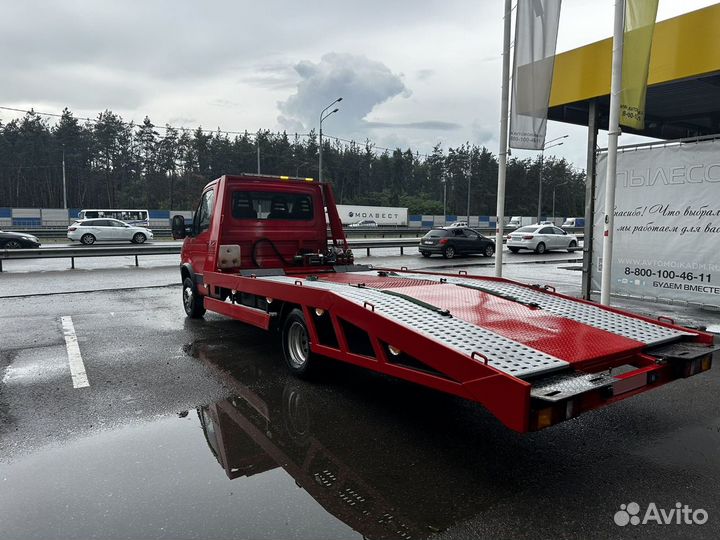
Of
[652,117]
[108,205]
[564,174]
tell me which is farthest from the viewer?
[564,174]

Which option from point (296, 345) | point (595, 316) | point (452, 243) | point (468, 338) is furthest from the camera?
point (452, 243)

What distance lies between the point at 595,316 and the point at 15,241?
1047 inches

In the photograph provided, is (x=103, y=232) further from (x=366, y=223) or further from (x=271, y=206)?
(x=366, y=223)

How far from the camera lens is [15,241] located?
24.1m

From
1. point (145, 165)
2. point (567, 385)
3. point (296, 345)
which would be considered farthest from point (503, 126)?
point (145, 165)

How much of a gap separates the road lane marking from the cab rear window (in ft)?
9.11

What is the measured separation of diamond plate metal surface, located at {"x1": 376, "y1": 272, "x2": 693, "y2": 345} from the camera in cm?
427

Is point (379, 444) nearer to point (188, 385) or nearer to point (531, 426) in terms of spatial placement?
point (531, 426)

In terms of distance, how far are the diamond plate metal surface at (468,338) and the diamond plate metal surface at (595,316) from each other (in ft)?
3.78

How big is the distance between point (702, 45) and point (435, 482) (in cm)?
834

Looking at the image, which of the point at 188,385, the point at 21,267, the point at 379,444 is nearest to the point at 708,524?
the point at 379,444

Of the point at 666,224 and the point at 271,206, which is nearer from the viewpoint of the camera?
the point at 271,206

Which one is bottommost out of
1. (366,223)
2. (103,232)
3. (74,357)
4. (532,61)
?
(74,357)

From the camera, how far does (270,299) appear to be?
18.8 ft
